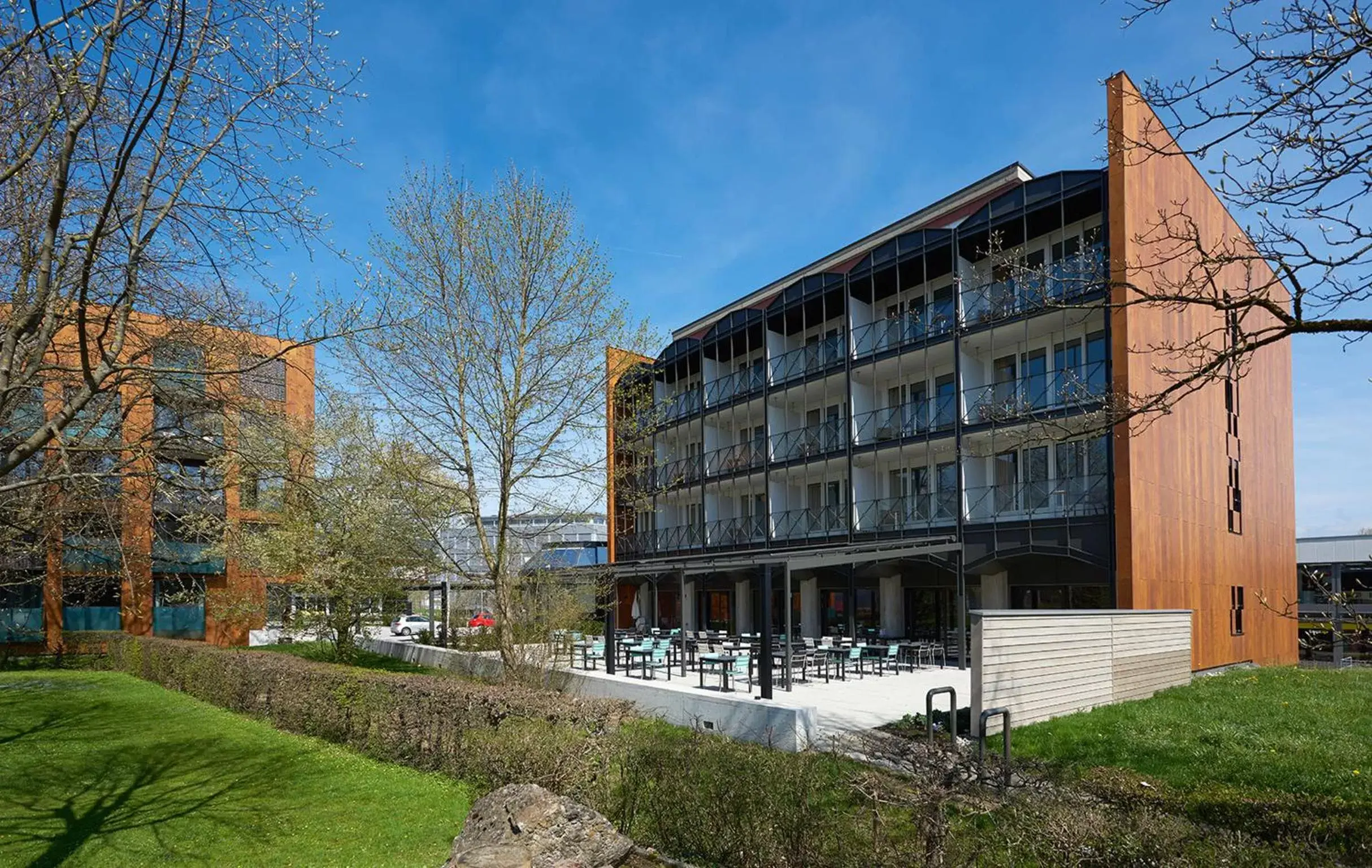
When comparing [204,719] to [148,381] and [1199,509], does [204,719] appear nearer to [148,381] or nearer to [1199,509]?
[148,381]

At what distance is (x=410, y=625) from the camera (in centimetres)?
4106

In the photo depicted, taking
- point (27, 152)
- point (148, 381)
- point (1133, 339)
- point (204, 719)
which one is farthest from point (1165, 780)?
point (204, 719)

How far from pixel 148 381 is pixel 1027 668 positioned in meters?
10.7

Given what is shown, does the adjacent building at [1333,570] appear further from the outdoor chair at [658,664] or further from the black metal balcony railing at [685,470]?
the black metal balcony railing at [685,470]

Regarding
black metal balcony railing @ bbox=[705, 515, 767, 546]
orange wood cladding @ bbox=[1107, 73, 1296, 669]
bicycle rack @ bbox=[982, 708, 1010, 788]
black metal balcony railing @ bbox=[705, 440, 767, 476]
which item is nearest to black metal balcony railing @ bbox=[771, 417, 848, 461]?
black metal balcony railing @ bbox=[705, 440, 767, 476]

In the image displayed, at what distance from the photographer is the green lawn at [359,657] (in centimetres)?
2031

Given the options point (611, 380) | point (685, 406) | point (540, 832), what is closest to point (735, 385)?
point (685, 406)

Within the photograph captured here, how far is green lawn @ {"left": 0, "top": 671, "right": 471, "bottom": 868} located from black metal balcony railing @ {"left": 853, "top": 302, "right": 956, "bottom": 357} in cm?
1741

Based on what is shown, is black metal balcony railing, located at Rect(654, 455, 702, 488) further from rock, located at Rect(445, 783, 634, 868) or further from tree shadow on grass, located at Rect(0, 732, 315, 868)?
rock, located at Rect(445, 783, 634, 868)

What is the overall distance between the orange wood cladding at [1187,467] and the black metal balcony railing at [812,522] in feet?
27.5

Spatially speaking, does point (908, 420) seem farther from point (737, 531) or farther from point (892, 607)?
point (737, 531)

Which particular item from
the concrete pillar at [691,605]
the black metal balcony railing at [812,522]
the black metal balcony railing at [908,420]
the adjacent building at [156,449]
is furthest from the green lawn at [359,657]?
the black metal balcony railing at [908,420]

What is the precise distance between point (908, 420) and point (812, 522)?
16.0ft

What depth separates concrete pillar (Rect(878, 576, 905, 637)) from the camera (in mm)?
24875
